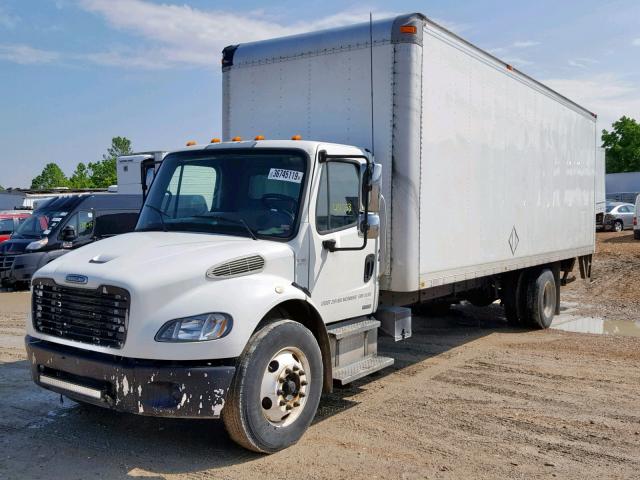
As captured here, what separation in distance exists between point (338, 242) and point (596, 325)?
7.74 meters

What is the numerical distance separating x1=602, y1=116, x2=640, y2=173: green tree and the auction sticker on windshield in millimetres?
69320

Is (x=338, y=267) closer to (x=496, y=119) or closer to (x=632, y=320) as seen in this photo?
(x=496, y=119)

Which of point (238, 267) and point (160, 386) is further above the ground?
point (238, 267)

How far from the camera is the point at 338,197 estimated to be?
5.94 metres

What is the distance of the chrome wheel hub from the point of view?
504cm

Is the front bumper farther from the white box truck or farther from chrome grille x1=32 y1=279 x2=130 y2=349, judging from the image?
chrome grille x1=32 y1=279 x2=130 y2=349

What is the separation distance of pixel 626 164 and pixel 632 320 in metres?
63.0

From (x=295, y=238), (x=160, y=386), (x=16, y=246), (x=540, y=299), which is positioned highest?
(x=295, y=238)

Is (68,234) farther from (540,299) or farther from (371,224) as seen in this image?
(371,224)

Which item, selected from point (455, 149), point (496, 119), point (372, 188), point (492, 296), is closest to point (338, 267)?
point (372, 188)

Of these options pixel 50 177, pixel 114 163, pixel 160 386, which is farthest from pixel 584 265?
pixel 50 177

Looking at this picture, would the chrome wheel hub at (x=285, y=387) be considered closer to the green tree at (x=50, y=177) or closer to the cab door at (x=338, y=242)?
the cab door at (x=338, y=242)

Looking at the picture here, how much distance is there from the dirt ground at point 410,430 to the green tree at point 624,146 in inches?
2614

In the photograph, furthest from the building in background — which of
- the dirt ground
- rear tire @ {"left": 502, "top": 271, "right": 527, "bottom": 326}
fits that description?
the dirt ground
